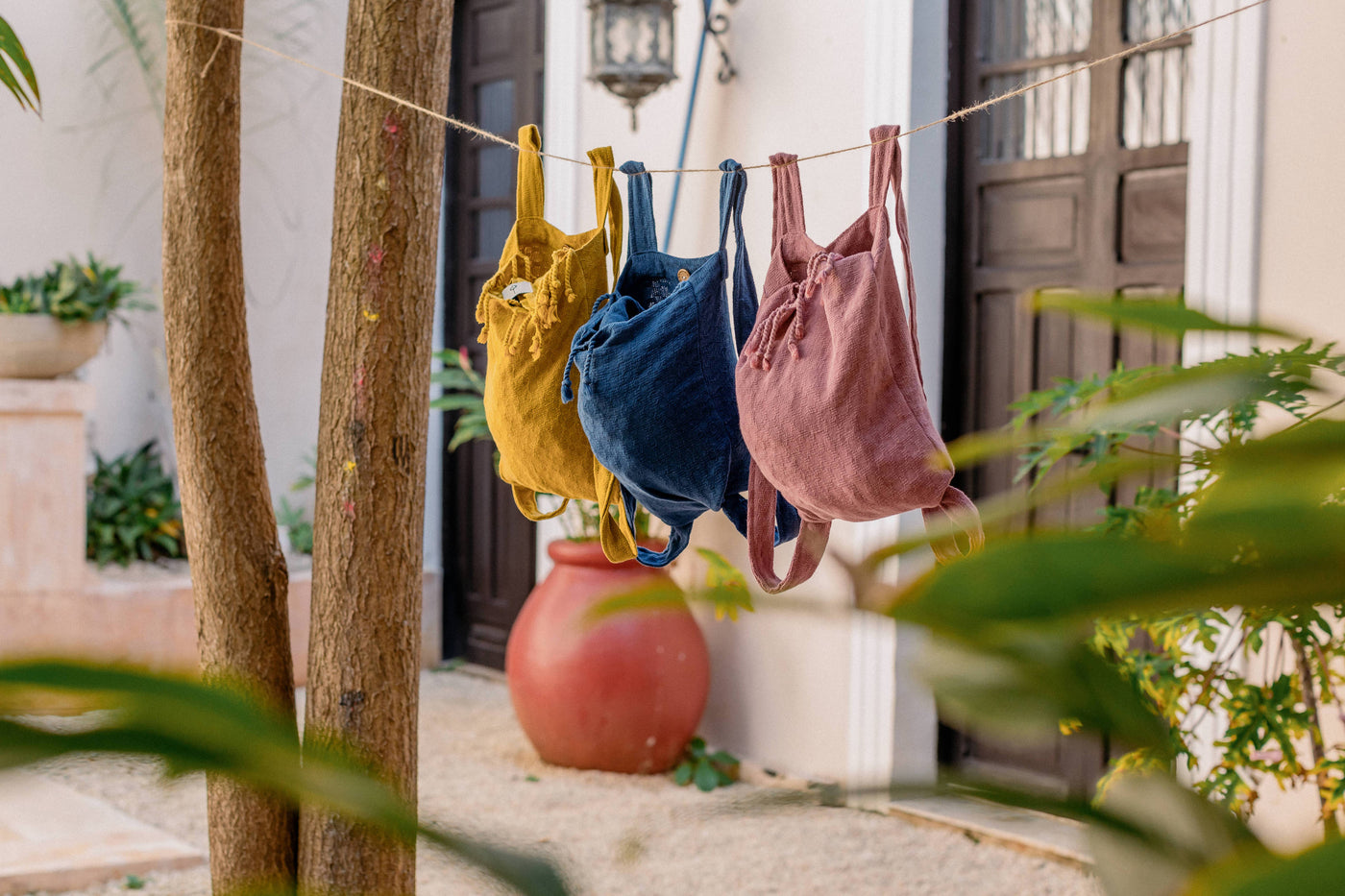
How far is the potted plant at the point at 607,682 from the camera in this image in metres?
3.04

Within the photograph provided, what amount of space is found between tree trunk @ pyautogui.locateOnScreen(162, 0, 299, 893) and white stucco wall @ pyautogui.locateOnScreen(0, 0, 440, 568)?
2671 mm

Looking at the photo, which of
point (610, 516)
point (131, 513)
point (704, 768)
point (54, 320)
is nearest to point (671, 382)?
point (610, 516)

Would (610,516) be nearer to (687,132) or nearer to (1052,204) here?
(1052,204)

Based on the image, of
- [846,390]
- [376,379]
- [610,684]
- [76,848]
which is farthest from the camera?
[610,684]

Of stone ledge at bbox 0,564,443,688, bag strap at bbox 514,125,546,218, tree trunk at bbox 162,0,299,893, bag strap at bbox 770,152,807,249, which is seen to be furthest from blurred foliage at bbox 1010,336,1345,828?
stone ledge at bbox 0,564,443,688

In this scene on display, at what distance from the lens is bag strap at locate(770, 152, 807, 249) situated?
4.19 ft

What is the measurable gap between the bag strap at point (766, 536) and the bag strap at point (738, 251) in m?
0.14

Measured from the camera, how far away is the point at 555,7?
352 cm

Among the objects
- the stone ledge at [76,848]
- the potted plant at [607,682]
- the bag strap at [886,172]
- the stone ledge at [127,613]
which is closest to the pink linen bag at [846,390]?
the bag strap at [886,172]

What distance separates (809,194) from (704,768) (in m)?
1.35

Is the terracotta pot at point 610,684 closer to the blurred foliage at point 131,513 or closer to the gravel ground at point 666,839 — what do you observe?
the gravel ground at point 666,839

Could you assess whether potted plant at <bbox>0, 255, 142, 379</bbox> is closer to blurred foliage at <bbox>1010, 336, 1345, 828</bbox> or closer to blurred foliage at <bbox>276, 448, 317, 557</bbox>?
blurred foliage at <bbox>276, 448, 317, 557</bbox>

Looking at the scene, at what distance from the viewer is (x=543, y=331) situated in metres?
1.38

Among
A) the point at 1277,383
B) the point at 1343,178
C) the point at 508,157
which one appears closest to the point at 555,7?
the point at 508,157
